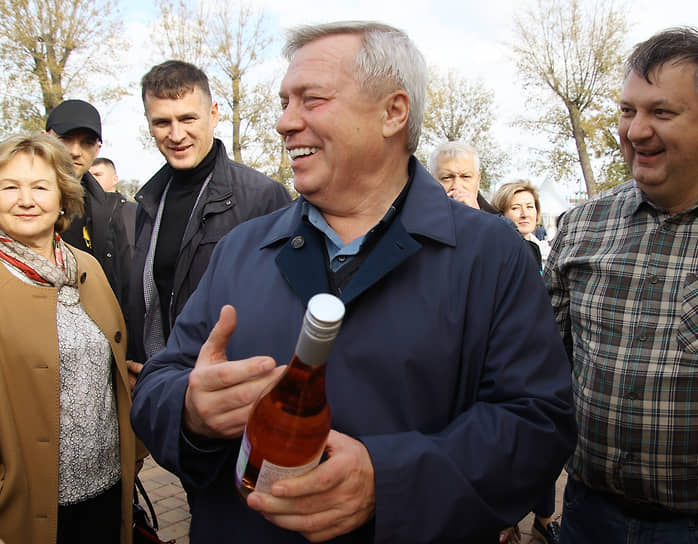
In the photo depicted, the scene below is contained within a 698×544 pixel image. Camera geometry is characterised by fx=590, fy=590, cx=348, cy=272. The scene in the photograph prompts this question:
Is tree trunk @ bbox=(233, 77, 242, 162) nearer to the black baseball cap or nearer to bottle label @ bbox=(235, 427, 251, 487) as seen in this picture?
the black baseball cap

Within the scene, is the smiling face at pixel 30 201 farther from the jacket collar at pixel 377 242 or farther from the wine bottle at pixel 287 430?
the wine bottle at pixel 287 430

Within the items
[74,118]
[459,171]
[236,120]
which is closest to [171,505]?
[74,118]

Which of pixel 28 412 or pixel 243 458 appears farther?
pixel 28 412

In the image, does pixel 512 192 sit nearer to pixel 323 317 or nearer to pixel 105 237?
pixel 105 237

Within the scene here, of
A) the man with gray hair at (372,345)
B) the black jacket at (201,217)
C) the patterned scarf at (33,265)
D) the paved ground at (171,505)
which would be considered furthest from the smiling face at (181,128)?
the paved ground at (171,505)

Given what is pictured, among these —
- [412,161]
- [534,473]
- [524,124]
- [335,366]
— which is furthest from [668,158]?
[524,124]

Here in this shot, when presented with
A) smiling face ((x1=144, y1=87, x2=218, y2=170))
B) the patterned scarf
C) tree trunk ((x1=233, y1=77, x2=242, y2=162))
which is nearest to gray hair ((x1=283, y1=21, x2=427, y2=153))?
the patterned scarf

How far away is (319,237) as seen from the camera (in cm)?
173

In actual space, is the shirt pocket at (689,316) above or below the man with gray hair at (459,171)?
below

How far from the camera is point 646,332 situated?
2018 millimetres

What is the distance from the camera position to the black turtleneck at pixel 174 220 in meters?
3.34

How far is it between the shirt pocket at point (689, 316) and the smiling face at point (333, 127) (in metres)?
1.12

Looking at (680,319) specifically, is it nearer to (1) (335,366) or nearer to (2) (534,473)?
(2) (534,473)

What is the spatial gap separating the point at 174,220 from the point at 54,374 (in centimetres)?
123
